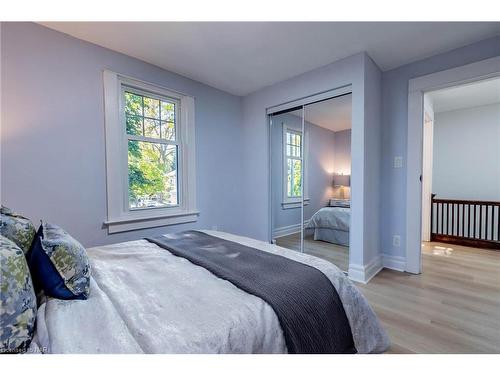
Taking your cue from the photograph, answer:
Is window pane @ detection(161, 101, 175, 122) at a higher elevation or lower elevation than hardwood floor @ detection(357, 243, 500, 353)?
higher

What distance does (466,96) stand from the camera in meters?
3.76

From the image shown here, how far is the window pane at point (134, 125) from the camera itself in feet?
8.39

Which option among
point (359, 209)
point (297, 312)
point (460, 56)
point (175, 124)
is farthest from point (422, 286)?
point (175, 124)

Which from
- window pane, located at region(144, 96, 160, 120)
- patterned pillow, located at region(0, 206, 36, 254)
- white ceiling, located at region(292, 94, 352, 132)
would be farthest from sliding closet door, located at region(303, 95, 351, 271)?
patterned pillow, located at region(0, 206, 36, 254)

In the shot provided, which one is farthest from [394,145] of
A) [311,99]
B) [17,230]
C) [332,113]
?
[17,230]

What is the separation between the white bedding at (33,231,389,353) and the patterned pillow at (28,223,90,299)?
0.04 meters

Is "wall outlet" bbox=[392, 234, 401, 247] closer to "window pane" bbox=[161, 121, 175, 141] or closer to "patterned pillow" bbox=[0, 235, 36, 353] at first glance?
"window pane" bbox=[161, 121, 175, 141]

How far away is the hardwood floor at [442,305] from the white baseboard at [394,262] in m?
0.10

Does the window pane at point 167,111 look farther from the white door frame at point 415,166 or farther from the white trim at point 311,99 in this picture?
the white door frame at point 415,166

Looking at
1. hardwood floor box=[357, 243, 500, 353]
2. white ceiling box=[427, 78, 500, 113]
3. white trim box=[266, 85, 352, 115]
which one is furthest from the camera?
white ceiling box=[427, 78, 500, 113]

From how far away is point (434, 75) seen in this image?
2457 millimetres

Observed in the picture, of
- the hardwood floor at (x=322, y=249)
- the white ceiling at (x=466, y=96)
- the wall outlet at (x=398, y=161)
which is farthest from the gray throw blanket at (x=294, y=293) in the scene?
the white ceiling at (x=466, y=96)

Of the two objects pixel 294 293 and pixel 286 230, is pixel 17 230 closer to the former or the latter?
pixel 294 293

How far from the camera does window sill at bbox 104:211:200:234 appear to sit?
2387mm
